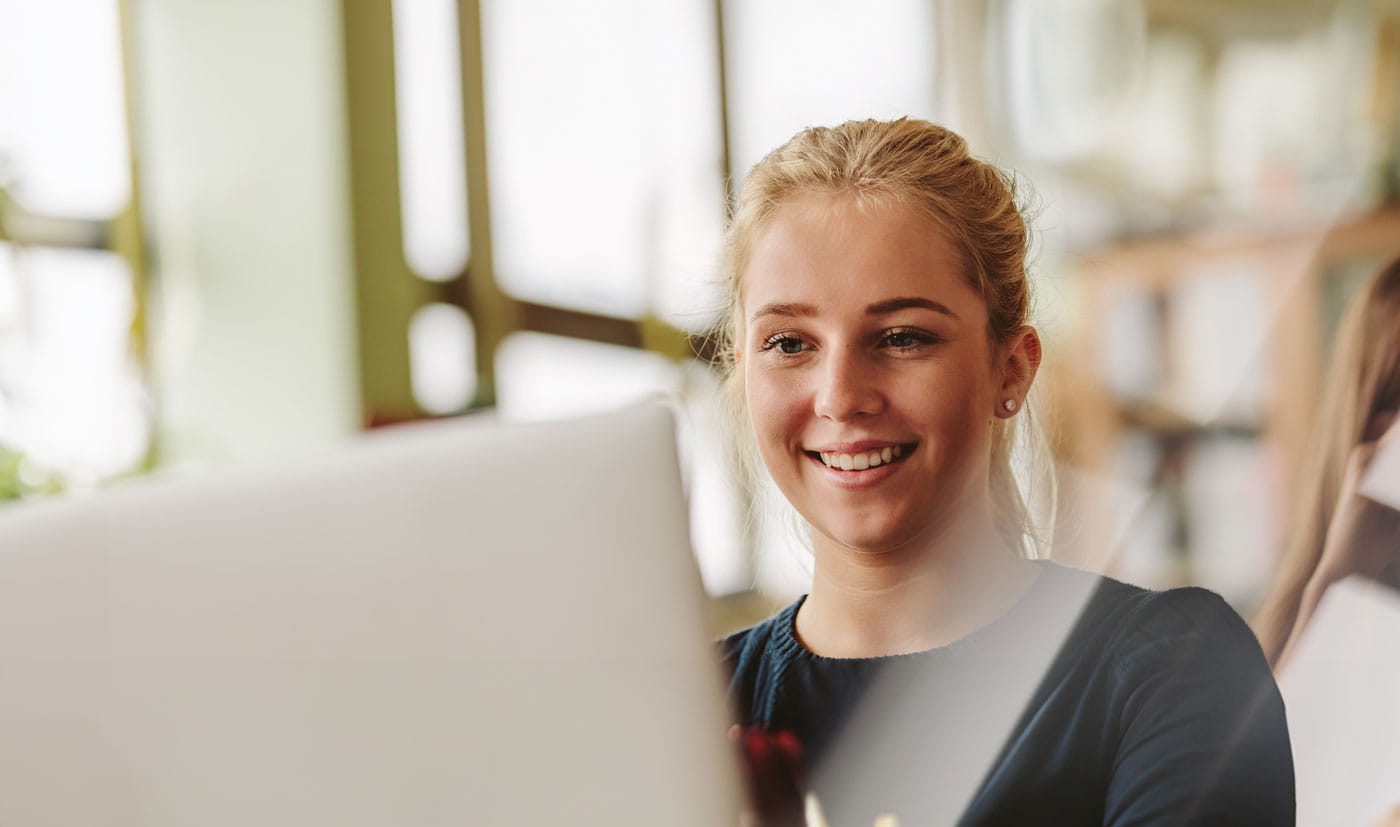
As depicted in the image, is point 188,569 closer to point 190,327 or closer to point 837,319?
point 837,319

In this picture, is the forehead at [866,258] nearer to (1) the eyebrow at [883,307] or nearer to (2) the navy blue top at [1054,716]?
(1) the eyebrow at [883,307]

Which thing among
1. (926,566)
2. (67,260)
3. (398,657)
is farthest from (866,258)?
(67,260)

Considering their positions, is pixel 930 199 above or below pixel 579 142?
below

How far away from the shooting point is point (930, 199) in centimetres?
55

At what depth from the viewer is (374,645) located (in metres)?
0.48

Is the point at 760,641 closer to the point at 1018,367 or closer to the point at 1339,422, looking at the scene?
the point at 1018,367

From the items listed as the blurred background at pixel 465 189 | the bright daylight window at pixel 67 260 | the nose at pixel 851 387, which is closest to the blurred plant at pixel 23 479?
the blurred background at pixel 465 189

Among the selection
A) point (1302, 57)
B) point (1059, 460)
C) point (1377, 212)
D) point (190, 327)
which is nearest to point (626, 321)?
point (190, 327)

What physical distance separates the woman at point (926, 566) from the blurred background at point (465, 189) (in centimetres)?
134

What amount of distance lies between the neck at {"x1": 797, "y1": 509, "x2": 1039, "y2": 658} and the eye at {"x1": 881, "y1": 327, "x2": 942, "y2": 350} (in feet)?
0.28

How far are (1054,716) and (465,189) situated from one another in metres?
2.57

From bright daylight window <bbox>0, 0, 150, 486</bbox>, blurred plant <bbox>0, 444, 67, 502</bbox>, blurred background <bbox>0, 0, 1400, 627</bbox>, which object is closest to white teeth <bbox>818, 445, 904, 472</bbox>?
blurred background <bbox>0, 0, 1400, 627</bbox>

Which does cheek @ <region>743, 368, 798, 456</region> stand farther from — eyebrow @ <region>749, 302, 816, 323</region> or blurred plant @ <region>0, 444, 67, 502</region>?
blurred plant @ <region>0, 444, 67, 502</region>

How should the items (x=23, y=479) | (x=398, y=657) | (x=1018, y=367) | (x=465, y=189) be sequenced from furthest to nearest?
(x=465, y=189) < (x=23, y=479) < (x=1018, y=367) < (x=398, y=657)
